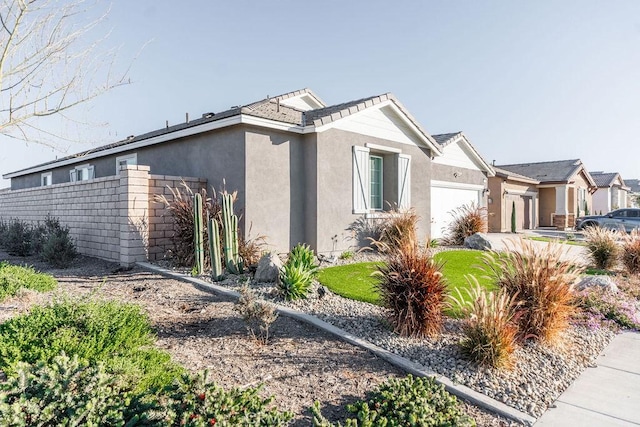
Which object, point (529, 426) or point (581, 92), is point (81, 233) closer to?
point (529, 426)

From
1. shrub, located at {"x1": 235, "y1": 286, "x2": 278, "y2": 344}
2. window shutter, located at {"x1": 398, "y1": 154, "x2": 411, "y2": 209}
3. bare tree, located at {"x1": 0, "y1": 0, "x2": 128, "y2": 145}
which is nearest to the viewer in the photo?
shrub, located at {"x1": 235, "y1": 286, "x2": 278, "y2": 344}

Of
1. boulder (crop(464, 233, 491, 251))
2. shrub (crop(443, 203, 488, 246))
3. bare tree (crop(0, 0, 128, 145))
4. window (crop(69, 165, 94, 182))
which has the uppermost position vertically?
bare tree (crop(0, 0, 128, 145))

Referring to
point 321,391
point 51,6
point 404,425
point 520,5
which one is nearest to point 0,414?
point 321,391

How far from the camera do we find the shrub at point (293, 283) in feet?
19.4

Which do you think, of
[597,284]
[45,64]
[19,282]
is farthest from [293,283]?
[45,64]

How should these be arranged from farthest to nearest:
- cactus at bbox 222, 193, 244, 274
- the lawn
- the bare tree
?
cactus at bbox 222, 193, 244, 274 → the lawn → the bare tree

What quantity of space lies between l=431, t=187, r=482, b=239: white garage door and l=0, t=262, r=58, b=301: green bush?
12.7 m

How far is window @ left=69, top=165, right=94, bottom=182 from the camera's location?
1575 cm

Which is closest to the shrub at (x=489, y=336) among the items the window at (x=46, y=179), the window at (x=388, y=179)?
the window at (x=388, y=179)

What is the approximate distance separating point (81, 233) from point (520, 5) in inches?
523

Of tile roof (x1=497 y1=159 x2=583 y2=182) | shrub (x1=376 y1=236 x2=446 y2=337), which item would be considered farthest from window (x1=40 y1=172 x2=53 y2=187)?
tile roof (x1=497 y1=159 x2=583 y2=182)

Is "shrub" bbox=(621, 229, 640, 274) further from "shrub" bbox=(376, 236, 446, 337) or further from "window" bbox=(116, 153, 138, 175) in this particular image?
"window" bbox=(116, 153, 138, 175)

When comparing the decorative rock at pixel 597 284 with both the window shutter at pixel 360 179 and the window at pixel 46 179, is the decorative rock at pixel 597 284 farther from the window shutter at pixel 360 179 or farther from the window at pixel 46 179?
the window at pixel 46 179

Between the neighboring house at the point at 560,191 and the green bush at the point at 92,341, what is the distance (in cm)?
2853
